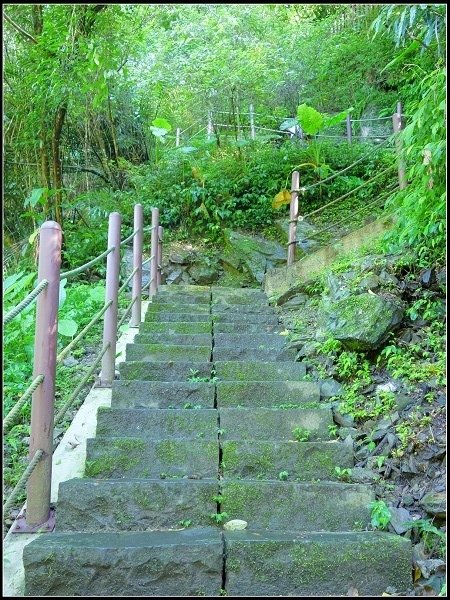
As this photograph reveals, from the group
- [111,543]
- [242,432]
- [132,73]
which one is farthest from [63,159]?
[111,543]

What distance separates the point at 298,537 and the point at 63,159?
781cm

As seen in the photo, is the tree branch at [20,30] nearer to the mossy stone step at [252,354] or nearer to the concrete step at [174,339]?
the concrete step at [174,339]

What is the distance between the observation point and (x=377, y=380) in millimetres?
3064

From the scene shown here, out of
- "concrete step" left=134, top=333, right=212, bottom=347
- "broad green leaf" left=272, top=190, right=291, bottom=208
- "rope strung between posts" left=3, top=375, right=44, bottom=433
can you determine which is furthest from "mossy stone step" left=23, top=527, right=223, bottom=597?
"broad green leaf" left=272, top=190, right=291, bottom=208

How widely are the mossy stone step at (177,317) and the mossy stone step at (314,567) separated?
259 cm

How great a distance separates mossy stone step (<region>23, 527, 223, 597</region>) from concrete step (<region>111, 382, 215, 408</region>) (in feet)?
3.57

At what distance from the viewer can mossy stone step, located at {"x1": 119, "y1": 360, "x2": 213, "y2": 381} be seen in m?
3.38

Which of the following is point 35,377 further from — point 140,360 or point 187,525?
point 140,360

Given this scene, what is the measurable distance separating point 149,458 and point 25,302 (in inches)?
41.0

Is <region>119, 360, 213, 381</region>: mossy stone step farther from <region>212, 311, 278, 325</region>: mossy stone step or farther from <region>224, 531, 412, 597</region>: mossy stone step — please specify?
<region>224, 531, 412, 597</region>: mossy stone step

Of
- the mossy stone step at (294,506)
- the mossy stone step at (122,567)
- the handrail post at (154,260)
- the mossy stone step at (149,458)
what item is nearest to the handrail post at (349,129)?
the handrail post at (154,260)

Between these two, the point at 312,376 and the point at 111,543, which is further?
the point at 312,376

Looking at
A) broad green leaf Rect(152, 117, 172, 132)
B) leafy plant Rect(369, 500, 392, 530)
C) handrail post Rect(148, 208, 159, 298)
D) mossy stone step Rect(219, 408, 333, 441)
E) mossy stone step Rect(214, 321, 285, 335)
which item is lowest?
leafy plant Rect(369, 500, 392, 530)

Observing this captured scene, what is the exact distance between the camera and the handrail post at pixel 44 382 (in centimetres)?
210
